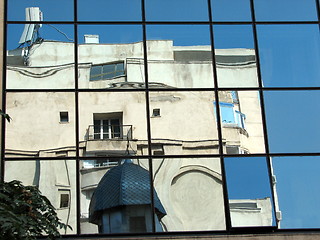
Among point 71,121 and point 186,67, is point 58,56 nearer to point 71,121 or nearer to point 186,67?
point 71,121

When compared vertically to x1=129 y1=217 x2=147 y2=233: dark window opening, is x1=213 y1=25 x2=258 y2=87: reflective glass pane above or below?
above

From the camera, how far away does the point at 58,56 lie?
20297 millimetres

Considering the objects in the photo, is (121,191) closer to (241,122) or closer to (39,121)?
(39,121)

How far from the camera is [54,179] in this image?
19.0m

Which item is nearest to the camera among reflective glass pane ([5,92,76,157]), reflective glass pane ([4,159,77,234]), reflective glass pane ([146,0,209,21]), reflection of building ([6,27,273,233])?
reflective glass pane ([4,159,77,234])

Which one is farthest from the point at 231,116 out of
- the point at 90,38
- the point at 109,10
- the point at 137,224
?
the point at 109,10

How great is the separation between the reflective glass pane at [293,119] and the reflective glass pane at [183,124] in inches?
58.7

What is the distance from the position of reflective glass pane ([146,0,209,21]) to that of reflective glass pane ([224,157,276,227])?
13.4 feet

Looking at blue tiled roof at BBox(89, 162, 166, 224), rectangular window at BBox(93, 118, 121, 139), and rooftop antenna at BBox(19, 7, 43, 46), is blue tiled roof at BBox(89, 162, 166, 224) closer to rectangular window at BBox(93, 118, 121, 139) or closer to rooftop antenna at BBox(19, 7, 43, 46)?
rectangular window at BBox(93, 118, 121, 139)

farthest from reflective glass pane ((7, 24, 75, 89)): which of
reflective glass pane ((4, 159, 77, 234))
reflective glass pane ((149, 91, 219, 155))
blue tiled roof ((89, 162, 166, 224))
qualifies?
blue tiled roof ((89, 162, 166, 224))

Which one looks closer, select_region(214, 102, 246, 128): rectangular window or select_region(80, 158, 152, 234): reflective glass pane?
select_region(80, 158, 152, 234): reflective glass pane

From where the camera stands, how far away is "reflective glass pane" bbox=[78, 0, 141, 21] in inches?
819

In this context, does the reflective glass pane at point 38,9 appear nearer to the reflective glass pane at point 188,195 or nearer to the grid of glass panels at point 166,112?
the grid of glass panels at point 166,112

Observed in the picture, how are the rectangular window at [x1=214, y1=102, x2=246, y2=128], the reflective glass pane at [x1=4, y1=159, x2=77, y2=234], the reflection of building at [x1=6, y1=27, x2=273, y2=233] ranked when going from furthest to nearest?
the rectangular window at [x1=214, y1=102, x2=246, y2=128] < the reflection of building at [x1=6, y1=27, x2=273, y2=233] < the reflective glass pane at [x1=4, y1=159, x2=77, y2=234]
